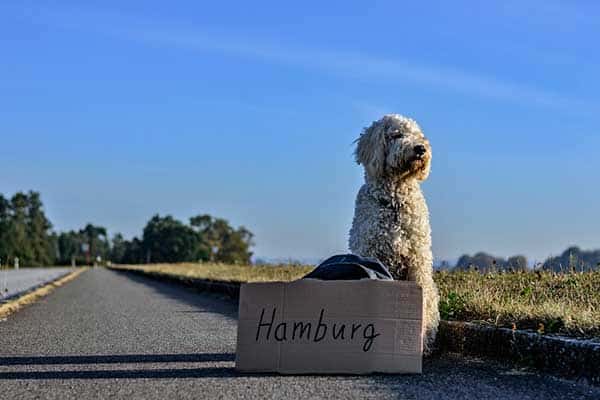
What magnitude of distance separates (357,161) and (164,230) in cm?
13159

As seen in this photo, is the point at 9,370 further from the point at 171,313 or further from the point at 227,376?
the point at 171,313

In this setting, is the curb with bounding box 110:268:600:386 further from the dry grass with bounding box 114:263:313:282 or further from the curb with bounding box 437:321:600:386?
the dry grass with bounding box 114:263:313:282

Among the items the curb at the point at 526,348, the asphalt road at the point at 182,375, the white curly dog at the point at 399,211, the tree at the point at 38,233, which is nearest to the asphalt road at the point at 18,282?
the asphalt road at the point at 182,375

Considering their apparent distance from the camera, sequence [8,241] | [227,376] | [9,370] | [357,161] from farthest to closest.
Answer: [8,241], [357,161], [9,370], [227,376]

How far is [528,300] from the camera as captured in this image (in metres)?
8.30

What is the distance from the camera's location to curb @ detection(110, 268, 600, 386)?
5.80 meters

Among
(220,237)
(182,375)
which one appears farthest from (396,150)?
(220,237)

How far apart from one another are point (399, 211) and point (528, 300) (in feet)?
7.13

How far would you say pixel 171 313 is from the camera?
12547mm

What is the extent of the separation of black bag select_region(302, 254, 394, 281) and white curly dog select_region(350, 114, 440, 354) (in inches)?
16.0

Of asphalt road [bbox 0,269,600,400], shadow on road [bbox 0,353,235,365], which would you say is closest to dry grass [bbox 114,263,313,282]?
asphalt road [bbox 0,269,600,400]

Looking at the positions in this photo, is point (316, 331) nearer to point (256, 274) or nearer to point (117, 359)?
point (117, 359)

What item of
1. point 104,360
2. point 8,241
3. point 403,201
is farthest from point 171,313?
point 8,241

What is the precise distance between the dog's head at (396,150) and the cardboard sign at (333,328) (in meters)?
1.36
